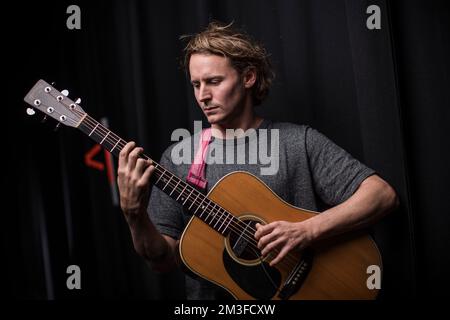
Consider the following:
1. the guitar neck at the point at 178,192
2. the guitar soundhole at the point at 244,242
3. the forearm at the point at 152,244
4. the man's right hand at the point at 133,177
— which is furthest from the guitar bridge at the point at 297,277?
the man's right hand at the point at 133,177

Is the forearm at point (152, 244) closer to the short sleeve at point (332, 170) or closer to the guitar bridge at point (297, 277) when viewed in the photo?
the guitar bridge at point (297, 277)

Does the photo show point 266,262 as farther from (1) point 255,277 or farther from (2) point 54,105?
(2) point 54,105

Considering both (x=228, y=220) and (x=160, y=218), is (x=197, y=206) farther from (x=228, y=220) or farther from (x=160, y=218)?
(x=160, y=218)

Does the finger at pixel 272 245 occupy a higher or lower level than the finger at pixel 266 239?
lower

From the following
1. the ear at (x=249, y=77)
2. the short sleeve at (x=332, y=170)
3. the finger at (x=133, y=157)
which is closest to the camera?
the finger at (x=133, y=157)

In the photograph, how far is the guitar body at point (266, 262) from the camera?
138cm

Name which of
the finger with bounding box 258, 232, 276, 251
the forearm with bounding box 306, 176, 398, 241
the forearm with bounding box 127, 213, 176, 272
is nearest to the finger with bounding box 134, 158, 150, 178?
the forearm with bounding box 127, 213, 176, 272

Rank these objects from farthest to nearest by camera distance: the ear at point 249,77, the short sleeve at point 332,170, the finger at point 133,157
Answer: the ear at point 249,77
the short sleeve at point 332,170
the finger at point 133,157

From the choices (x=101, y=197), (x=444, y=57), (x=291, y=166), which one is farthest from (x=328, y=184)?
(x=101, y=197)

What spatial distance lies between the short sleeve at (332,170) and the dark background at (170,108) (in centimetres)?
11

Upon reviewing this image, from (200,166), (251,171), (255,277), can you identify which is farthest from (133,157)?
(255,277)

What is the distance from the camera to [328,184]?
1.48 metres

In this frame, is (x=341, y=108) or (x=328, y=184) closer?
(x=328, y=184)

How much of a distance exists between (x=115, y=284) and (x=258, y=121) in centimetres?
98
